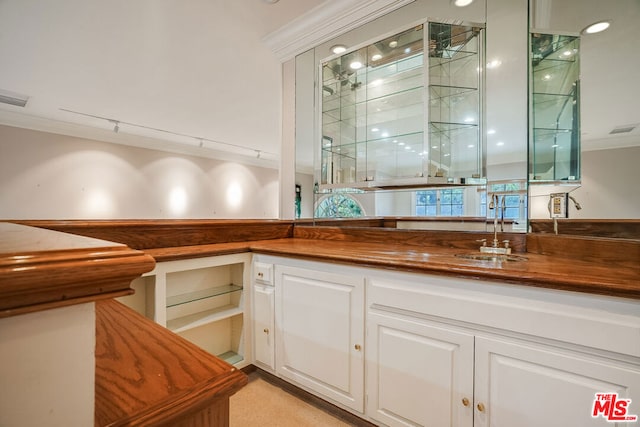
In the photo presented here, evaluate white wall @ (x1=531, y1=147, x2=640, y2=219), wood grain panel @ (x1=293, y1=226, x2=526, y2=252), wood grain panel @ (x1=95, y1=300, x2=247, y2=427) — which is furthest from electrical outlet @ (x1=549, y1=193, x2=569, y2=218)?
wood grain panel @ (x1=95, y1=300, x2=247, y2=427)

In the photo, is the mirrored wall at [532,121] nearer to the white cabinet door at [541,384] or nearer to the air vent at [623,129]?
the air vent at [623,129]

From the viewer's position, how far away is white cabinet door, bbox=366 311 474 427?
1.13 metres

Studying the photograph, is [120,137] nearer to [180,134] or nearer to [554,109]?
[180,134]

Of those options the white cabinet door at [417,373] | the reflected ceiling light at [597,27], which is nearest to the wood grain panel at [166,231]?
the white cabinet door at [417,373]

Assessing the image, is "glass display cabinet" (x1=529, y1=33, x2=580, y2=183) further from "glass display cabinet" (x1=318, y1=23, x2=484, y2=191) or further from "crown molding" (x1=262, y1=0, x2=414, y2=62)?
"crown molding" (x1=262, y1=0, x2=414, y2=62)

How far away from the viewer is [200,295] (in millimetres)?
1929

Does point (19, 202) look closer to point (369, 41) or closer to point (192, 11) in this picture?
point (192, 11)

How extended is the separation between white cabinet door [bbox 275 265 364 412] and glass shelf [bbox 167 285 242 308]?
471 millimetres

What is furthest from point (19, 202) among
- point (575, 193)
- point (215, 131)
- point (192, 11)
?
point (575, 193)

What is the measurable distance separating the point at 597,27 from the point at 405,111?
99 centimetres

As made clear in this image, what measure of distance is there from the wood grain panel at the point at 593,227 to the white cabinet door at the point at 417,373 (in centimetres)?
86

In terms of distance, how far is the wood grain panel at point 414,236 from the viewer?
163cm

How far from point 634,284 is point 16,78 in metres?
4.96

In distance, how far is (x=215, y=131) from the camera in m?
5.19
